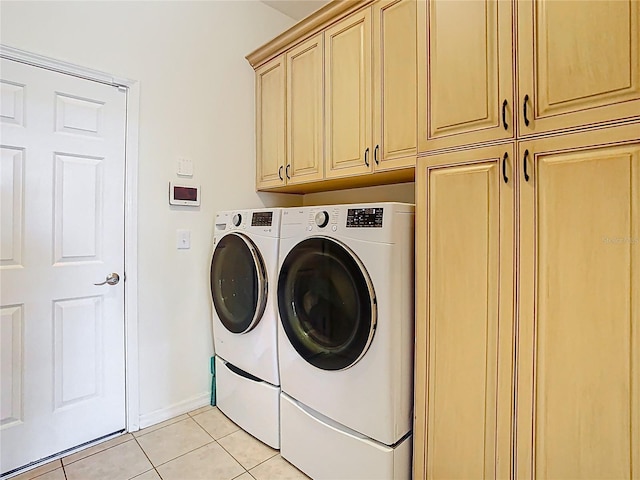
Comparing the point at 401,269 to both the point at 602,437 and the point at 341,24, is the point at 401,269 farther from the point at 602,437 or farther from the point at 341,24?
the point at 341,24

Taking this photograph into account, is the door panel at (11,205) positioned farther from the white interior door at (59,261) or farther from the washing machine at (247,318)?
the washing machine at (247,318)

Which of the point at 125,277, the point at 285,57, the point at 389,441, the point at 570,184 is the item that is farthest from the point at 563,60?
the point at 125,277

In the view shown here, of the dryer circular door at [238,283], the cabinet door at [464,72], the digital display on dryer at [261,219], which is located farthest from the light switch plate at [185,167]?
the cabinet door at [464,72]

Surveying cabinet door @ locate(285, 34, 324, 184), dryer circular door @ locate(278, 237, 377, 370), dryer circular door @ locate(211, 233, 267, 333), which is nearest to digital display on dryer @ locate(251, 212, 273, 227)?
dryer circular door @ locate(211, 233, 267, 333)

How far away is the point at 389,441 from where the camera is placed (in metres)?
1.39

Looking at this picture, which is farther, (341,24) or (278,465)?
(341,24)

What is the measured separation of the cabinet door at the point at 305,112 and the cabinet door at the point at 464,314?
887 millimetres

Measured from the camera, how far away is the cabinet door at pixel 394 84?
65.4 inches

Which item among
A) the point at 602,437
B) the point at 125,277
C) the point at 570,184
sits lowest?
the point at 602,437

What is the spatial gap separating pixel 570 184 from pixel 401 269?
613mm

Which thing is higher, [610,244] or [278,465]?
[610,244]

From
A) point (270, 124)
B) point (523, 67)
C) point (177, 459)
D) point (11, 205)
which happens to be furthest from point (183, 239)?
point (523, 67)

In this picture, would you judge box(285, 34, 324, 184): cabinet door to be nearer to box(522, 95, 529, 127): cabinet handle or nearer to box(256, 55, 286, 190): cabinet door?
box(256, 55, 286, 190): cabinet door

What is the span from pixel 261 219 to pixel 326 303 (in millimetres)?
621
